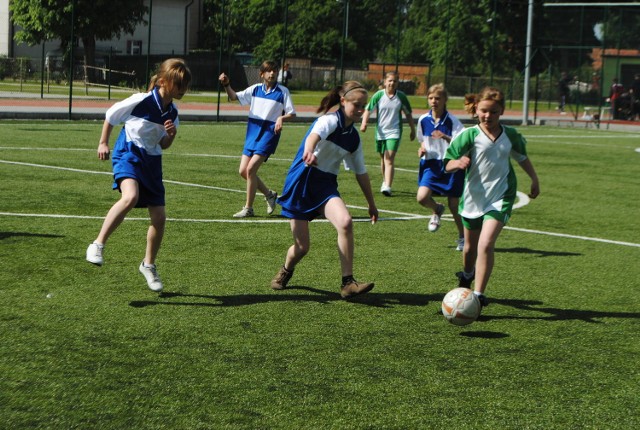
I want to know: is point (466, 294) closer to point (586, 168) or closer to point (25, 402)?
point (25, 402)

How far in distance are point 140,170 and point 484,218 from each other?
2.63 metres

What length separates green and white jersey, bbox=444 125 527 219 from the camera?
7527 millimetres

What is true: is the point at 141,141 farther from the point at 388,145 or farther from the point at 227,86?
the point at 388,145

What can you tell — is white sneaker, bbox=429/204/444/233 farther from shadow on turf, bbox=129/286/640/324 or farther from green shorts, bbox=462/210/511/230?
green shorts, bbox=462/210/511/230

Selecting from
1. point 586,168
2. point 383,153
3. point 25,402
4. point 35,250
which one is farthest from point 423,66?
point 25,402

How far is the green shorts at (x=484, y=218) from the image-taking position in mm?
7449

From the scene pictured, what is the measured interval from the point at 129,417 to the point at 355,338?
2093 mm

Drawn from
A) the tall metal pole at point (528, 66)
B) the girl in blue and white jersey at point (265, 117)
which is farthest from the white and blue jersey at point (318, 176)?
the tall metal pole at point (528, 66)

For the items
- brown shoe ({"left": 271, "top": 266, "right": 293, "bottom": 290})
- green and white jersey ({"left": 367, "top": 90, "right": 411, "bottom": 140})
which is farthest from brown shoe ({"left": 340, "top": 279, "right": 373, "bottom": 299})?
green and white jersey ({"left": 367, "top": 90, "right": 411, "bottom": 140})

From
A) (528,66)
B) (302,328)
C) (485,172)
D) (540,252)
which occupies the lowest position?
(302,328)

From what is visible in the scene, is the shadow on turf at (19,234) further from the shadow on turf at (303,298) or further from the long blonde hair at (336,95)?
the long blonde hair at (336,95)

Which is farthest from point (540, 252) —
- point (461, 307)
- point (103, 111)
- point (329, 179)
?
point (103, 111)

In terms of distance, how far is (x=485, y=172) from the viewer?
Answer: 755 centimetres

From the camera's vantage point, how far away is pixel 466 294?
6.94 metres
